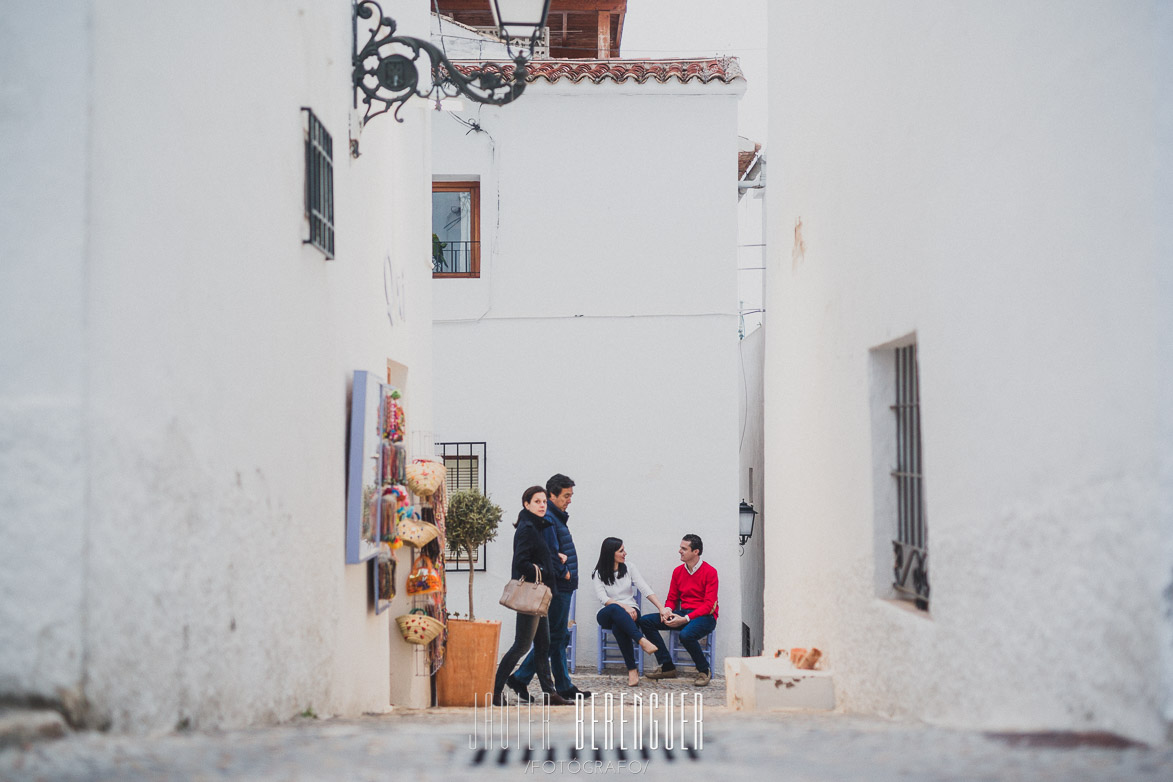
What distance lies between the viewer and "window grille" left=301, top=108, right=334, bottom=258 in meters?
4.81

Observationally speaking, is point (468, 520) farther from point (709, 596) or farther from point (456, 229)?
point (456, 229)

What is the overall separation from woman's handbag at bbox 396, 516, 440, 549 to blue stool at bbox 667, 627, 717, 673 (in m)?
4.48

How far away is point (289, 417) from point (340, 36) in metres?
2.06

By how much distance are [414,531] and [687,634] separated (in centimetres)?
443

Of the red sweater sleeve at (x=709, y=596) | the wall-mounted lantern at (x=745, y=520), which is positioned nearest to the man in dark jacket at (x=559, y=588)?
the red sweater sleeve at (x=709, y=596)

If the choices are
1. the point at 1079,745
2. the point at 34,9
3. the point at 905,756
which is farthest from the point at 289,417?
the point at 1079,745

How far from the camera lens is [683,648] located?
11.1 metres

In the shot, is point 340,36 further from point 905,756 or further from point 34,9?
point 905,756

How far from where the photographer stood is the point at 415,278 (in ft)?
26.6

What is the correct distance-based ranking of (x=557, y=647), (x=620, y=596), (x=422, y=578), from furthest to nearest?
(x=620, y=596), (x=557, y=647), (x=422, y=578)

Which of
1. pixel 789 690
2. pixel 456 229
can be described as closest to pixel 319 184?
pixel 789 690

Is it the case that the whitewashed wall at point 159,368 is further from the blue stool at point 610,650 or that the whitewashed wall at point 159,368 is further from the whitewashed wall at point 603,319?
the whitewashed wall at point 603,319

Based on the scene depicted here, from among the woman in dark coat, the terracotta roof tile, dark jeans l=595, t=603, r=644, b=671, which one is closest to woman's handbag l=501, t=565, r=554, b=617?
the woman in dark coat

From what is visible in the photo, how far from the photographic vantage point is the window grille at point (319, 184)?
4.81 metres
